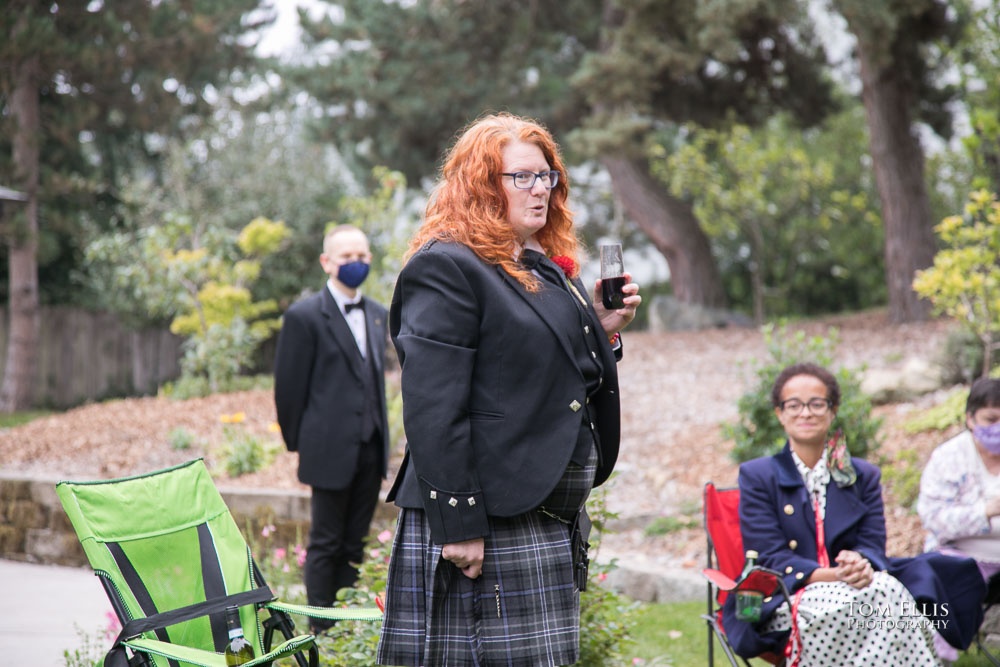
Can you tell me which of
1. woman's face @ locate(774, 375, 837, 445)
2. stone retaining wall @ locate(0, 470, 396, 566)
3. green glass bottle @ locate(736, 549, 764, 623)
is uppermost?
woman's face @ locate(774, 375, 837, 445)

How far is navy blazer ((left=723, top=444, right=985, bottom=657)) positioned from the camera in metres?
3.28

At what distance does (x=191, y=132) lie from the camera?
16.6 m

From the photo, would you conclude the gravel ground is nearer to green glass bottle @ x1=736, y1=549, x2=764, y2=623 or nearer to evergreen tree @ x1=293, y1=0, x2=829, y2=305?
green glass bottle @ x1=736, y1=549, x2=764, y2=623

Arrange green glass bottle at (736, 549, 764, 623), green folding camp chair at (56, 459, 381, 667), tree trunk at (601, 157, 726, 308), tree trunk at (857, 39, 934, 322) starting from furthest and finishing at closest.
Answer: tree trunk at (601, 157, 726, 308) < tree trunk at (857, 39, 934, 322) < green glass bottle at (736, 549, 764, 623) < green folding camp chair at (56, 459, 381, 667)

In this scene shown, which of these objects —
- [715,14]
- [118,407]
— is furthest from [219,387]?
[715,14]

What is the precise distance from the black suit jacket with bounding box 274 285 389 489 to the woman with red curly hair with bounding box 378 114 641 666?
1.84 m

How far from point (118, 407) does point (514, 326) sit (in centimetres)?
963

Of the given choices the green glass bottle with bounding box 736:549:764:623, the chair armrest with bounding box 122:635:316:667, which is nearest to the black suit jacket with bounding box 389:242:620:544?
the chair armrest with bounding box 122:635:316:667

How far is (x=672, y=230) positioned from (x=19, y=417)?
9750 millimetres

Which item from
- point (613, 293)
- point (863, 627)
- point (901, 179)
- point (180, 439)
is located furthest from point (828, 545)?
point (901, 179)

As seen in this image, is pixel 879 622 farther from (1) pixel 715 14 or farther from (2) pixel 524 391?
(1) pixel 715 14

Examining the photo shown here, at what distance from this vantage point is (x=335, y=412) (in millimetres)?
4211

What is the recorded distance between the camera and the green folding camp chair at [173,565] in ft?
9.21

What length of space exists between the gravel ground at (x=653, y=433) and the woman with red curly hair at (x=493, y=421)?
8.48ft
